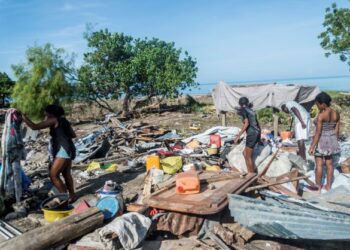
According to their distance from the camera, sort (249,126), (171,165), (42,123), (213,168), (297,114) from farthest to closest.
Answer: (297,114) < (213,168) < (171,165) < (249,126) < (42,123)

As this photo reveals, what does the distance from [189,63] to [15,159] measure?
16.5m

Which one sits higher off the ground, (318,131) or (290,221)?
(318,131)

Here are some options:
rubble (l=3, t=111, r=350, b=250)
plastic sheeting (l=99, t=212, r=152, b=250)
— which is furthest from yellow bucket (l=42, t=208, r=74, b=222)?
plastic sheeting (l=99, t=212, r=152, b=250)

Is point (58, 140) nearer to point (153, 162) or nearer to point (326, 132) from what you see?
point (153, 162)

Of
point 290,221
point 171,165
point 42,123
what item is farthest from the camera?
point 171,165

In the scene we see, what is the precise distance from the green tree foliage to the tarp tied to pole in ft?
23.2

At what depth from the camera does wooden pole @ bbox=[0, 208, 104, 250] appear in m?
3.91

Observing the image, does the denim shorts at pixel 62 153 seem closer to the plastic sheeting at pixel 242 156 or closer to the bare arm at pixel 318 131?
the plastic sheeting at pixel 242 156

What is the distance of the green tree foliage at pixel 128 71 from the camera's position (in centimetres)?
2084

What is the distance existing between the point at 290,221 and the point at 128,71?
17.3m

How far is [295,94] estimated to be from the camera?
464 inches

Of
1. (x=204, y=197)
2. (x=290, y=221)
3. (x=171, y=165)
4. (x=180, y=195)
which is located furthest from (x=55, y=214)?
(x=290, y=221)

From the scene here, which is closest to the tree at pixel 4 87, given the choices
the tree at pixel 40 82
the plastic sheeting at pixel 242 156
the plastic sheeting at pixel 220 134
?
the tree at pixel 40 82

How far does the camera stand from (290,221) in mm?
4484
